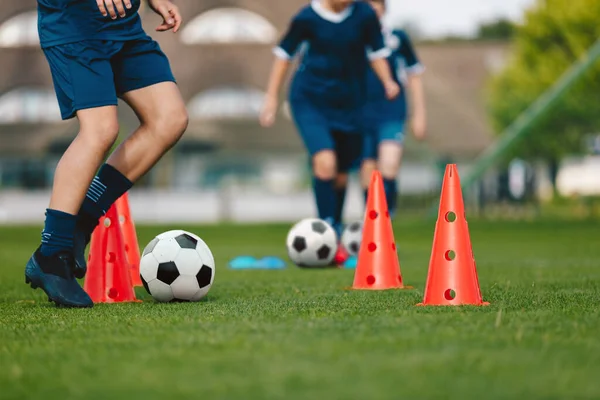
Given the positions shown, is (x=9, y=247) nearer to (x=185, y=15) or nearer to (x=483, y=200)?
Answer: (x=483, y=200)

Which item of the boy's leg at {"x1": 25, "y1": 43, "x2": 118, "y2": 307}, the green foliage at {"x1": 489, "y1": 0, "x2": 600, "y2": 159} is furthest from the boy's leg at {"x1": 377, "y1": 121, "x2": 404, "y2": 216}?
the green foliage at {"x1": 489, "y1": 0, "x2": 600, "y2": 159}

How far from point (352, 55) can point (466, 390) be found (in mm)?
6583

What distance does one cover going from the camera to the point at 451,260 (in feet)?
15.1

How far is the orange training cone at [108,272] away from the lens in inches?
206

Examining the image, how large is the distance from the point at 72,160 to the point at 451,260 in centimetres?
181

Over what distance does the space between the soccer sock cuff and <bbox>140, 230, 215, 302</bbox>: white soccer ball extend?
31 centimetres

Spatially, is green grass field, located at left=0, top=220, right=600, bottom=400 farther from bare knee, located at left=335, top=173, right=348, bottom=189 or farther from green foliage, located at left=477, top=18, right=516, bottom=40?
green foliage, located at left=477, top=18, right=516, bottom=40

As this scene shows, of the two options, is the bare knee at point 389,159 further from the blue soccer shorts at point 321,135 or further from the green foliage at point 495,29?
the green foliage at point 495,29

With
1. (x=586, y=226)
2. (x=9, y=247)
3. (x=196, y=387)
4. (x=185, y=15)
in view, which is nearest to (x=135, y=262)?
(x=196, y=387)

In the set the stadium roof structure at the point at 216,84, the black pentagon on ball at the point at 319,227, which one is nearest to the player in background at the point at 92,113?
the black pentagon on ball at the point at 319,227

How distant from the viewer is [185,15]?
44.9 metres

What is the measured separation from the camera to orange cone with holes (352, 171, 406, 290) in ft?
19.1

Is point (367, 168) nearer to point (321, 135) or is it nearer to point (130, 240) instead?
point (321, 135)

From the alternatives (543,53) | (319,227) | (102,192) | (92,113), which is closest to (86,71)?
(92,113)
